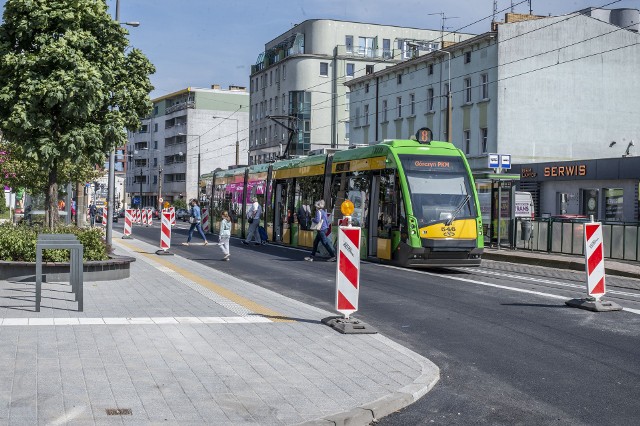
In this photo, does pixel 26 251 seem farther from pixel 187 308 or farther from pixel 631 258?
pixel 631 258

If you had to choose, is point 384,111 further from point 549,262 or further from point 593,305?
point 593,305

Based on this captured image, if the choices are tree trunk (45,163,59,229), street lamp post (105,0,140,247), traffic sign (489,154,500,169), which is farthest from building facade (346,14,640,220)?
tree trunk (45,163,59,229)

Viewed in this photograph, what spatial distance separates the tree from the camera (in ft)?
56.5

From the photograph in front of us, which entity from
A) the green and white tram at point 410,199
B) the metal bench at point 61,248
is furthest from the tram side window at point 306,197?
the metal bench at point 61,248

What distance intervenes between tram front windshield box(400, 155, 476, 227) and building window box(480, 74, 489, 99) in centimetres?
2965

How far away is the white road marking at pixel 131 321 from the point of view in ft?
32.1

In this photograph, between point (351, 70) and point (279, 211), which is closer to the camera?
point (279, 211)

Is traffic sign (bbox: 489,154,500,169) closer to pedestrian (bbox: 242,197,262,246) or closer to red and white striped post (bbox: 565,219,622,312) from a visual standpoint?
pedestrian (bbox: 242,197,262,246)

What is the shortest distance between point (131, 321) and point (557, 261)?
15464mm

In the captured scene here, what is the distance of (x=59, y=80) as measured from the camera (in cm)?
1730

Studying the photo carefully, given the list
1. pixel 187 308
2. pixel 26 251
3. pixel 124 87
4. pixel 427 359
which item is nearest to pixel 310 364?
pixel 427 359

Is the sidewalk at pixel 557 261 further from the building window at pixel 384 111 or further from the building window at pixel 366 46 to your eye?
the building window at pixel 366 46

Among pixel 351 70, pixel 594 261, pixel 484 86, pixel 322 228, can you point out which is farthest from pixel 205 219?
pixel 351 70

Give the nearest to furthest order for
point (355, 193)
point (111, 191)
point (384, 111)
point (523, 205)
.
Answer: point (355, 193) < point (111, 191) < point (523, 205) < point (384, 111)
